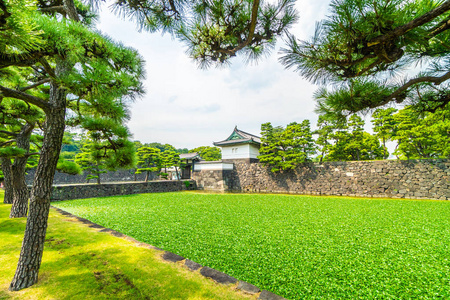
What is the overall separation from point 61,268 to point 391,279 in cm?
281

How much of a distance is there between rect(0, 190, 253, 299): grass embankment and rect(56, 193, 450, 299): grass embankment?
408 millimetres

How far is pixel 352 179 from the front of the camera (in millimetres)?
7602

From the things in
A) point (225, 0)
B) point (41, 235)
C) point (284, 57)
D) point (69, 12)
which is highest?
point (69, 12)

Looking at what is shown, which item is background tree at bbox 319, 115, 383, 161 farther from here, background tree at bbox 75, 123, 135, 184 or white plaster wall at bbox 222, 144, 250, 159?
background tree at bbox 75, 123, 135, 184

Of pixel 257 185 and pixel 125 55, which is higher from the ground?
pixel 125 55

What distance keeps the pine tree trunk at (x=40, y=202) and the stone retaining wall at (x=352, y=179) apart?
9.18m

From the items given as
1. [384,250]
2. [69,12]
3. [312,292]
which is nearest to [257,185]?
[384,250]

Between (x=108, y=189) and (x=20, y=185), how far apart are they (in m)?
4.62

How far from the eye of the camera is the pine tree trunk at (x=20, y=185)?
10.4 feet

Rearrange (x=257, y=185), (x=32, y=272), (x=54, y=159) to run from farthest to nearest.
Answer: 1. (x=257, y=185)
2. (x=54, y=159)
3. (x=32, y=272)

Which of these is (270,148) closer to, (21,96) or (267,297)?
(267,297)

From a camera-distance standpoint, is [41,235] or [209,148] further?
[209,148]

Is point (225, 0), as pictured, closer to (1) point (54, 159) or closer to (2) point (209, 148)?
(1) point (54, 159)

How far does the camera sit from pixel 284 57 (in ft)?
4.36
